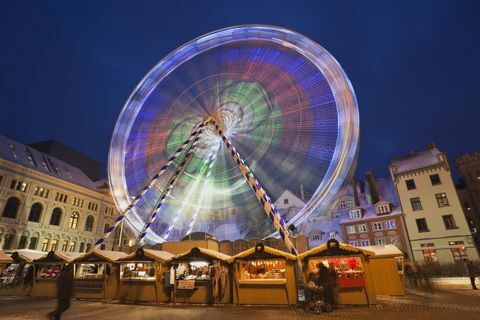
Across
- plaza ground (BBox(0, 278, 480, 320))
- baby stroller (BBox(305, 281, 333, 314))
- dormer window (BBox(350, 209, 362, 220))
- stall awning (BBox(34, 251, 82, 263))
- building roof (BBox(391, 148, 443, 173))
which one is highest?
building roof (BBox(391, 148, 443, 173))

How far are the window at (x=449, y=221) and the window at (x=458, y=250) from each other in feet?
5.51

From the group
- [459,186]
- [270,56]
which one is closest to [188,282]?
[270,56]

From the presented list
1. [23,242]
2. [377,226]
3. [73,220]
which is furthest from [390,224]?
[23,242]

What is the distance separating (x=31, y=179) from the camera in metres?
34.9

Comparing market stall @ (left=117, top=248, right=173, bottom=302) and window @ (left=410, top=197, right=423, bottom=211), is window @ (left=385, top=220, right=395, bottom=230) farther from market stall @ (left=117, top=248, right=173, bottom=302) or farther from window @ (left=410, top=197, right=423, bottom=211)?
market stall @ (left=117, top=248, right=173, bottom=302)

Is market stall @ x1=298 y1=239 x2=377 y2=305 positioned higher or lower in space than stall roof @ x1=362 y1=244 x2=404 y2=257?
lower

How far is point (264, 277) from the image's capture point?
42.9 feet

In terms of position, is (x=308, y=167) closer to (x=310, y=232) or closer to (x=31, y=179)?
(x=310, y=232)

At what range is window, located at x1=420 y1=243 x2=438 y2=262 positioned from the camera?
29175 mm

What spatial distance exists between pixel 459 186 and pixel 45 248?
6229cm

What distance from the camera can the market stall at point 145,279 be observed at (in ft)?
45.6

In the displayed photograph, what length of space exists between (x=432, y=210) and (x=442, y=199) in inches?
66.9

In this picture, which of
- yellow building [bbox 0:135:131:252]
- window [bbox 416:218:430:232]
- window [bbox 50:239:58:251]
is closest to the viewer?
window [bbox 416:218:430:232]

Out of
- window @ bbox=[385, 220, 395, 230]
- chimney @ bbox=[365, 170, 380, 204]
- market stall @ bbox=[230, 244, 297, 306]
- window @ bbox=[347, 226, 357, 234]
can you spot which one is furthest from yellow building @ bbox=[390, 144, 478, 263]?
market stall @ bbox=[230, 244, 297, 306]
